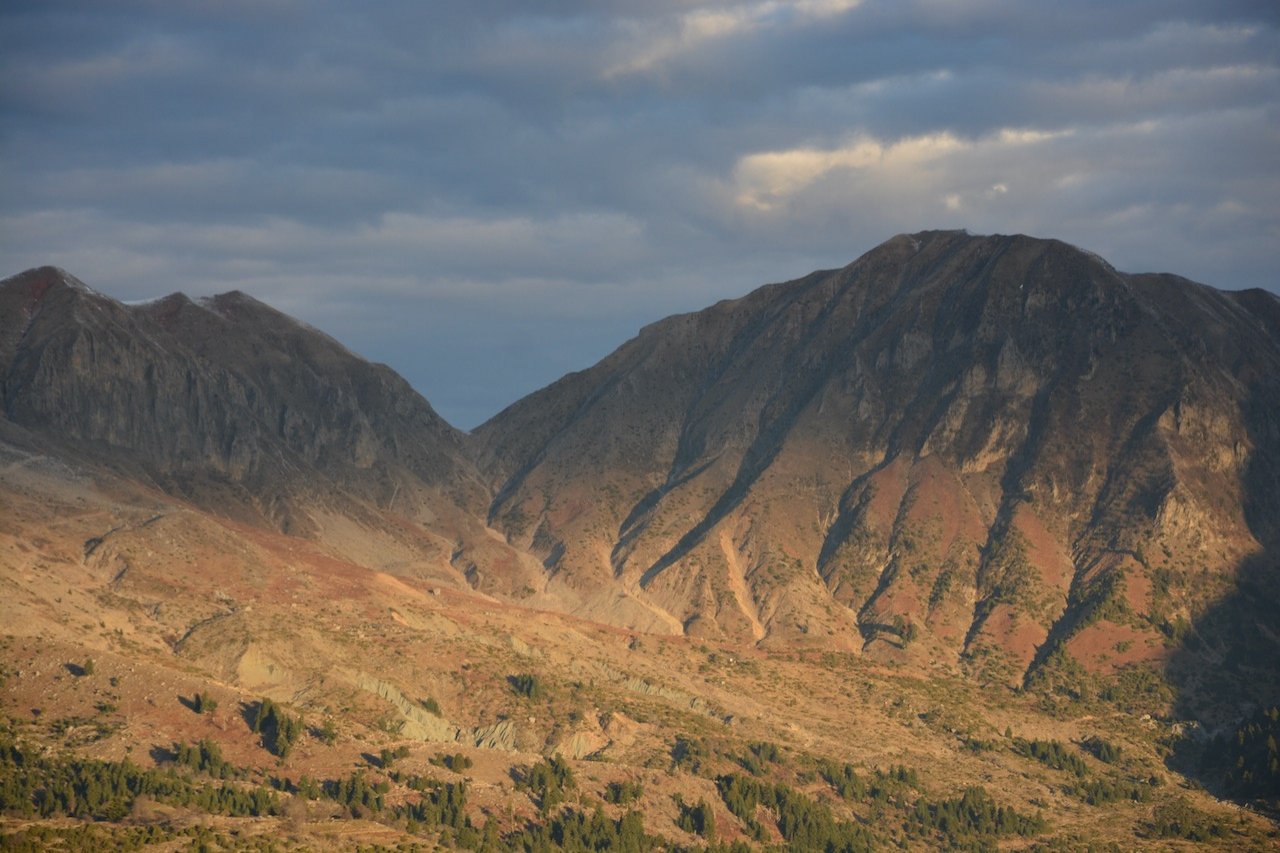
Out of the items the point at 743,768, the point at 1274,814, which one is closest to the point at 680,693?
the point at 743,768

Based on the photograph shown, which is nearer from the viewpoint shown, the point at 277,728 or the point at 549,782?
the point at 277,728

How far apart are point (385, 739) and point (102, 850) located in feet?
151

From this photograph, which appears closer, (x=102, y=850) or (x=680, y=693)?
(x=102, y=850)

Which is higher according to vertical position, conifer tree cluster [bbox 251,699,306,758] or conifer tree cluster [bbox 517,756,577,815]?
conifer tree cluster [bbox 251,699,306,758]

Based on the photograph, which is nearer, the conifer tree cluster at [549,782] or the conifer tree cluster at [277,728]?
the conifer tree cluster at [277,728]

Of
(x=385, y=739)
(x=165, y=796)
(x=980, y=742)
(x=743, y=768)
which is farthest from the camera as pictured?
(x=980, y=742)

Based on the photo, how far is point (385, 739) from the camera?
504ft

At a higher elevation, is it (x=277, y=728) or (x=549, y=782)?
(x=277, y=728)

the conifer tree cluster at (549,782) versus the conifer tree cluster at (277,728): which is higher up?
the conifer tree cluster at (277,728)

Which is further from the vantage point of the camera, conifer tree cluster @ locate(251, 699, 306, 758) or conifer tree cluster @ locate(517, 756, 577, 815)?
conifer tree cluster @ locate(517, 756, 577, 815)

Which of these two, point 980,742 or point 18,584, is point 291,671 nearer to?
point 18,584

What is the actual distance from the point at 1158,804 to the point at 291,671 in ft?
272

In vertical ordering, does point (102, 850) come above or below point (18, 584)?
below

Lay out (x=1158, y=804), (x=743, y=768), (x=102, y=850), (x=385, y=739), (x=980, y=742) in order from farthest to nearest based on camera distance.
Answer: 1. (x=980, y=742)
2. (x=1158, y=804)
3. (x=743, y=768)
4. (x=385, y=739)
5. (x=102, y=850)
